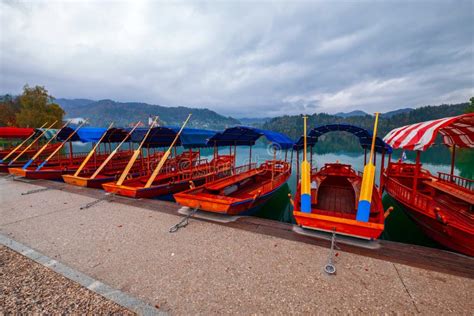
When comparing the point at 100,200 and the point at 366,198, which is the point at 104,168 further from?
the point at 366,198

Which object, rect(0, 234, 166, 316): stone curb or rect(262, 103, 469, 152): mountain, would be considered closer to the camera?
rect(0, 234, 166, 316): stone curb

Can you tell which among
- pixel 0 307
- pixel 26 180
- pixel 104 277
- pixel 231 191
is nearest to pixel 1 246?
pixel 0 307

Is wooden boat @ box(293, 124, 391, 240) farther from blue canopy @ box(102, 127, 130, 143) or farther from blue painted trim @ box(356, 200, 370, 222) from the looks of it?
blue canopy @ box(102, 127, 130, 143)

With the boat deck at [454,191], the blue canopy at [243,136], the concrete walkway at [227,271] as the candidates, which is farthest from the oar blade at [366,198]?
the blue canopy at [243,136]

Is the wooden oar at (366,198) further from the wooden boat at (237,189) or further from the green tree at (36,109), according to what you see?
the green tree at (36,109)

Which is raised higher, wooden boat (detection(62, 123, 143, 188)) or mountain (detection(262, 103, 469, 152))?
mountain (detection(262, 103, 469, 152))

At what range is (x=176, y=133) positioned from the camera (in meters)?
9.66

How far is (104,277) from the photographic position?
3373 millimetres

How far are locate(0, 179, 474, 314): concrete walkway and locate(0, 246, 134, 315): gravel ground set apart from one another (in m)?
0.32

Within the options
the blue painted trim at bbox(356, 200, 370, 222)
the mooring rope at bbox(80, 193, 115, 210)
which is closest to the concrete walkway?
the blue painted trim at bbox(356, 200, 370, 222)

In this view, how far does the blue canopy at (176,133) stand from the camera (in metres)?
9.10

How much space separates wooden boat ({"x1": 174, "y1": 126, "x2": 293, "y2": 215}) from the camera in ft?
19.5

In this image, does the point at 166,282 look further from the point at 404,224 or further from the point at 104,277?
the point at 404,224

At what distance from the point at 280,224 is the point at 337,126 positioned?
13.6ft
